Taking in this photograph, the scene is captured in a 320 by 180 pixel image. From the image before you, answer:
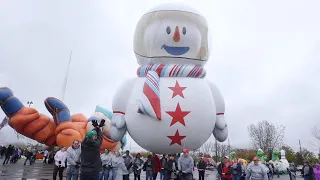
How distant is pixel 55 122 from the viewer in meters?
16.4

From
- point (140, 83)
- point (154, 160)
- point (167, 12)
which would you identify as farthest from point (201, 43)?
point (154, 160)

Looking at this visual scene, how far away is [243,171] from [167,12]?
6014 millimetres

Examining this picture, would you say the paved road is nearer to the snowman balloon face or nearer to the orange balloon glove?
the orange balloon glove

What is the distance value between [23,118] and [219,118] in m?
10.5

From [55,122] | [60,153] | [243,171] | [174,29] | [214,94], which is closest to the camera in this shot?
[60,153]

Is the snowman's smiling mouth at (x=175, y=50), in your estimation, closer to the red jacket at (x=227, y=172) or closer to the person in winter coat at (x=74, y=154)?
the red jacket at (x=227, y=172)

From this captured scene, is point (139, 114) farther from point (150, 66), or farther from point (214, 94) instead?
point (214, 94)

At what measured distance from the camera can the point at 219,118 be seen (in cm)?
904

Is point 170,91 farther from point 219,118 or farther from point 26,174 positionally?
point 26,174

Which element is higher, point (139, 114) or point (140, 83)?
point (140, 83)

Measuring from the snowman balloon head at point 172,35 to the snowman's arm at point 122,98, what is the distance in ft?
3.32

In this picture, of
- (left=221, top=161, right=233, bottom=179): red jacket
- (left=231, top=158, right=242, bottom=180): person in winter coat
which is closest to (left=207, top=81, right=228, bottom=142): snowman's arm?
(left=221, top=161, right=233, bottom=179): red jacket

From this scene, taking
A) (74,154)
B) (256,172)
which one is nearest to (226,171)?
(256,172)

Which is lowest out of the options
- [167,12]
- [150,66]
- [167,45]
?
[150,66]
